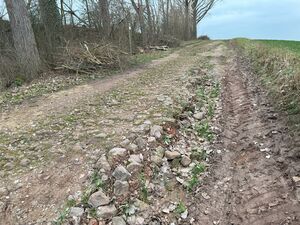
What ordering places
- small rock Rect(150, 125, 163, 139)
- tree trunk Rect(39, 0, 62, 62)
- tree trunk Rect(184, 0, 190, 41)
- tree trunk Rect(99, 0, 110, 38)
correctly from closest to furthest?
small rock Rect(150, 125, 163, 139) → tree trunk Rect(39, 0, 62, 62) → tree trunk Rect(99, 0, 110, 38) → tree trunk Rect(184, 0, 190, 41)

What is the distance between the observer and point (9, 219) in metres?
3.17

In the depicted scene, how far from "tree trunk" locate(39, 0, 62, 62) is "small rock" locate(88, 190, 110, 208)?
289 inches

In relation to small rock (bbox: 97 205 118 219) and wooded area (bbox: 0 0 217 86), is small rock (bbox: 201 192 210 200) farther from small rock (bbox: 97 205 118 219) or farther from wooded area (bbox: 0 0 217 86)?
wooded area (bbox: 0 0 217 86)

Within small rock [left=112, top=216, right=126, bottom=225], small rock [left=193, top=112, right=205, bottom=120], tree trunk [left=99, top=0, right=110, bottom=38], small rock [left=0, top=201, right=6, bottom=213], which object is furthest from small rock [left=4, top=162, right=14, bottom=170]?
tree trunk [left=99, top=0, right=110, bottom=38]

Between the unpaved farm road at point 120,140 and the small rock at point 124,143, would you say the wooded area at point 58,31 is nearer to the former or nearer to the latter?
the unpaved farm road at point 120,140

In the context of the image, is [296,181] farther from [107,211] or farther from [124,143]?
[124,143]

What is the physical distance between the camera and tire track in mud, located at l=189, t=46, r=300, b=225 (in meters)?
3.08

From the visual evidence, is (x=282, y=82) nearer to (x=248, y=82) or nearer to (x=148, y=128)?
(x=248, y=82)

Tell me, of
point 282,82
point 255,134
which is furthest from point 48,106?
point 282,82

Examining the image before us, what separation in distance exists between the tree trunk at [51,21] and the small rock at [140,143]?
21.1 ft

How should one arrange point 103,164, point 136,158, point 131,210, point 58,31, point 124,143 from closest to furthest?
point 131,210 → point 103,164 → point 136,158 → point 124,143 → point 58,31

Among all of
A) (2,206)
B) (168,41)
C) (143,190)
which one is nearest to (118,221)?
(143,190)

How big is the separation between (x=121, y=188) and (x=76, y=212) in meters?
0.48

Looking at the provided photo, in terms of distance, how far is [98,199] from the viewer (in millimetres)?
3266
